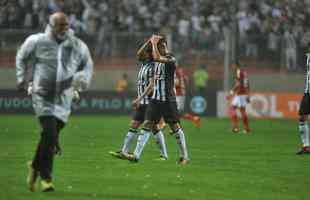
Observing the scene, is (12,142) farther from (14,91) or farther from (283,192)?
(14,91)

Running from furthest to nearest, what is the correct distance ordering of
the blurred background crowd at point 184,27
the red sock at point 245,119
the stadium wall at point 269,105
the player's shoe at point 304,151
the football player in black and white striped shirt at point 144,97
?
the stadium wall at point 269,105, the blurred background crowd at point 184,27, the red sock at point 245,119, the player's shoe at point 304,151, the football player in black and white striped shirt at point 144,97

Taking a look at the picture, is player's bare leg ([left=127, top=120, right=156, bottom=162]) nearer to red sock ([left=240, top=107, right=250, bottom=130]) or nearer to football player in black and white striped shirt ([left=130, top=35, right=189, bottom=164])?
football player in black and white striped shirt ([left=130, top=35, right=189, bottom=164])

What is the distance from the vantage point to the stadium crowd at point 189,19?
35.6 m

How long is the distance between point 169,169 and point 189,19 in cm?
2276

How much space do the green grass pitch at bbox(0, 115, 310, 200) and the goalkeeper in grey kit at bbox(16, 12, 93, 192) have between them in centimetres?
44

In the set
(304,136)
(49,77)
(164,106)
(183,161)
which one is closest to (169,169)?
(183,161)

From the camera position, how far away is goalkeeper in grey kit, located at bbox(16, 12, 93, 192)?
38.0 ft

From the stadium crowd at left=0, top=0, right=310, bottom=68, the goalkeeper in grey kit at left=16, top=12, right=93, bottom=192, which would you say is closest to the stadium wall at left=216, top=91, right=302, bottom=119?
the stadium crowd at left=0, top=0, right=310, bottom=68

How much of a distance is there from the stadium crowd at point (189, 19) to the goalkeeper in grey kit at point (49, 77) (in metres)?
23.3

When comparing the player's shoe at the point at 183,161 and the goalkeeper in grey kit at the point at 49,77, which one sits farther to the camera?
the player's shoe at the point at 183,161

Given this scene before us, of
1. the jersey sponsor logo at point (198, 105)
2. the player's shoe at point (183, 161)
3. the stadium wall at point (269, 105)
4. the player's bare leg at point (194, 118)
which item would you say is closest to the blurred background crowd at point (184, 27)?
the stadium wall at point (269, 105)

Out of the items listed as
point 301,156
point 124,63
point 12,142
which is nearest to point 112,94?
point 124,63

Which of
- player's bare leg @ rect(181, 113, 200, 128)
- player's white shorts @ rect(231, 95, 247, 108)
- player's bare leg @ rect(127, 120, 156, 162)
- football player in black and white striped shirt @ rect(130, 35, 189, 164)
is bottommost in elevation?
player's bare leg @ rect(181, 113, 200, 128)

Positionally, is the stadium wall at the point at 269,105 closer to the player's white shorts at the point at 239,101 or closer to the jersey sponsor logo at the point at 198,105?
the jersey sponsor logo at the point at 198,105
